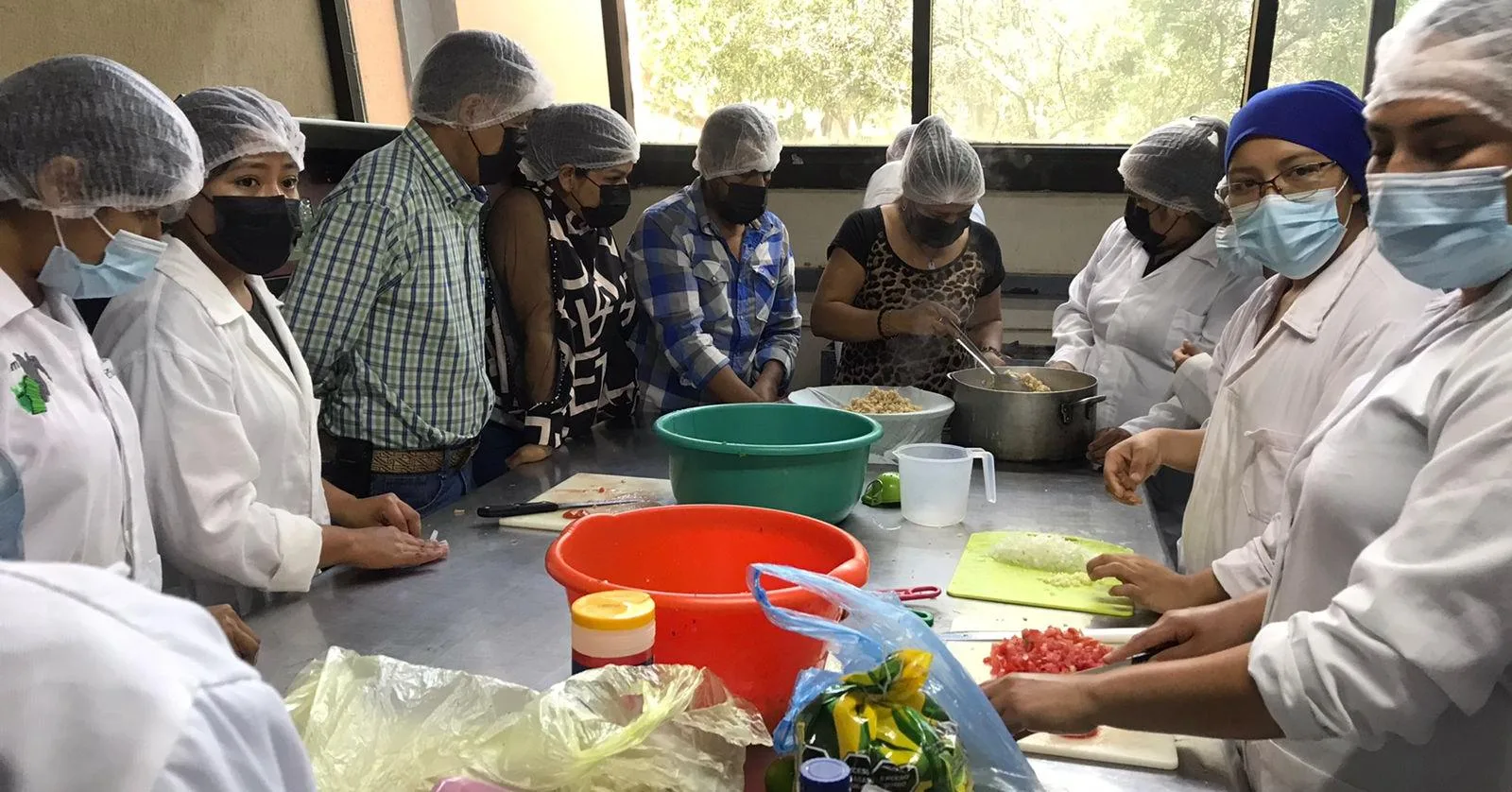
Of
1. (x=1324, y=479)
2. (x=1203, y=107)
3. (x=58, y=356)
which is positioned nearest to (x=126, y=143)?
(x=58, y=356)

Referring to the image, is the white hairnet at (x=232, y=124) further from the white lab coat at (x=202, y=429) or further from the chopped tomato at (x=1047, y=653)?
the chopped tomato at (x=1047, y=653)

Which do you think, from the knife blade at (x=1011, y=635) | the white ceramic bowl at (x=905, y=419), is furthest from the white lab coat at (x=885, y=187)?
the knife blade at (x=1011, y=635)

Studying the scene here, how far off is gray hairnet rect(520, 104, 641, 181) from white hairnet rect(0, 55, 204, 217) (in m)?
1.34

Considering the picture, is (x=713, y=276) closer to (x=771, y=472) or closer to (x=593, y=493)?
(x=593, y=493)

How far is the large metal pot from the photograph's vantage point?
2.38 meters

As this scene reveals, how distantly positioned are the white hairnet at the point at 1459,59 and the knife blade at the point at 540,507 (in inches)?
58.8

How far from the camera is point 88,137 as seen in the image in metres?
1.54

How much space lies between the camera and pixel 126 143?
1555mm

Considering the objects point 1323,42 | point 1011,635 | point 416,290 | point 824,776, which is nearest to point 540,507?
point 416,290

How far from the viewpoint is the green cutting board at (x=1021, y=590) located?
1.55m

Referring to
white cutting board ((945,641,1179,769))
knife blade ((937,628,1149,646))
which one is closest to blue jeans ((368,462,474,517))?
knife blade ((937,628,1149,646))

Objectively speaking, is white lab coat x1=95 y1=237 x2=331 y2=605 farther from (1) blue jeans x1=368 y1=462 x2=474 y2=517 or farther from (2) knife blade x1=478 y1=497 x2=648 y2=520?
(1) blue jeans x1=368 y1=462 x2=474 y2=517

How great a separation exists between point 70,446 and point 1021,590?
58.2 inches

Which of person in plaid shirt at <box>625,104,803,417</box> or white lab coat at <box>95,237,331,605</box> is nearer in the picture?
white lab coat at <box>95,237,331,605</box>
